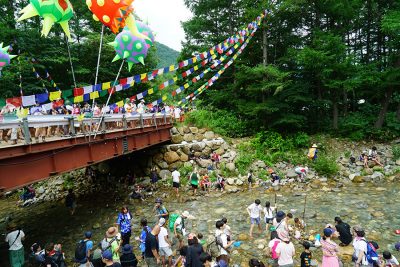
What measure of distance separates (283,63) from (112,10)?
19.0m

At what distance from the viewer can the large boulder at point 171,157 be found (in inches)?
860

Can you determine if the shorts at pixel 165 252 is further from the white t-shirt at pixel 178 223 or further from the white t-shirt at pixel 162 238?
the white t-shirt at pixel 178 223

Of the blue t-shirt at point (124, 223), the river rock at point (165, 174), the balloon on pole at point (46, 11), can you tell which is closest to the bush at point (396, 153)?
the river rock at point (165, 174)

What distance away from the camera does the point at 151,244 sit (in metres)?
8.66

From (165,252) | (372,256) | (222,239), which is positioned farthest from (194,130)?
(372,256)

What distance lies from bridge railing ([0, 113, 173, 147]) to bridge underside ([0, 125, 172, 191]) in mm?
303

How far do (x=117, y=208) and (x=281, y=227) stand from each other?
11.7 metres

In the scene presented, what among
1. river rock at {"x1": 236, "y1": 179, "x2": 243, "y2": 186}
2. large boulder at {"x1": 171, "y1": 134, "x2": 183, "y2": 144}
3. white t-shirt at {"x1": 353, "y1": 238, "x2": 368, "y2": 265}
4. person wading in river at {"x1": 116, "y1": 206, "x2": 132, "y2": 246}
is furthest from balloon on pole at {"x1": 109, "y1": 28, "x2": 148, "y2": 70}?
large boulder at {"x1": 171, "y1": 134, "x2": 183, "y2": 144}

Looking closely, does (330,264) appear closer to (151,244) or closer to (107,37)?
(151,244)

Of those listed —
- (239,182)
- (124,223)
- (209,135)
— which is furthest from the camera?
(209,135)

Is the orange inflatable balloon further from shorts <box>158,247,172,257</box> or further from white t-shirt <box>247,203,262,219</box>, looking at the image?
white t-shirt <box>247,203,262,219</box>

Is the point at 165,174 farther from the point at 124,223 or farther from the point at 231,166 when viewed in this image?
the point at 124,223

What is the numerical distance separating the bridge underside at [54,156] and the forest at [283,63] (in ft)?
40.0

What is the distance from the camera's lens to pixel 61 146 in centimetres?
1023
